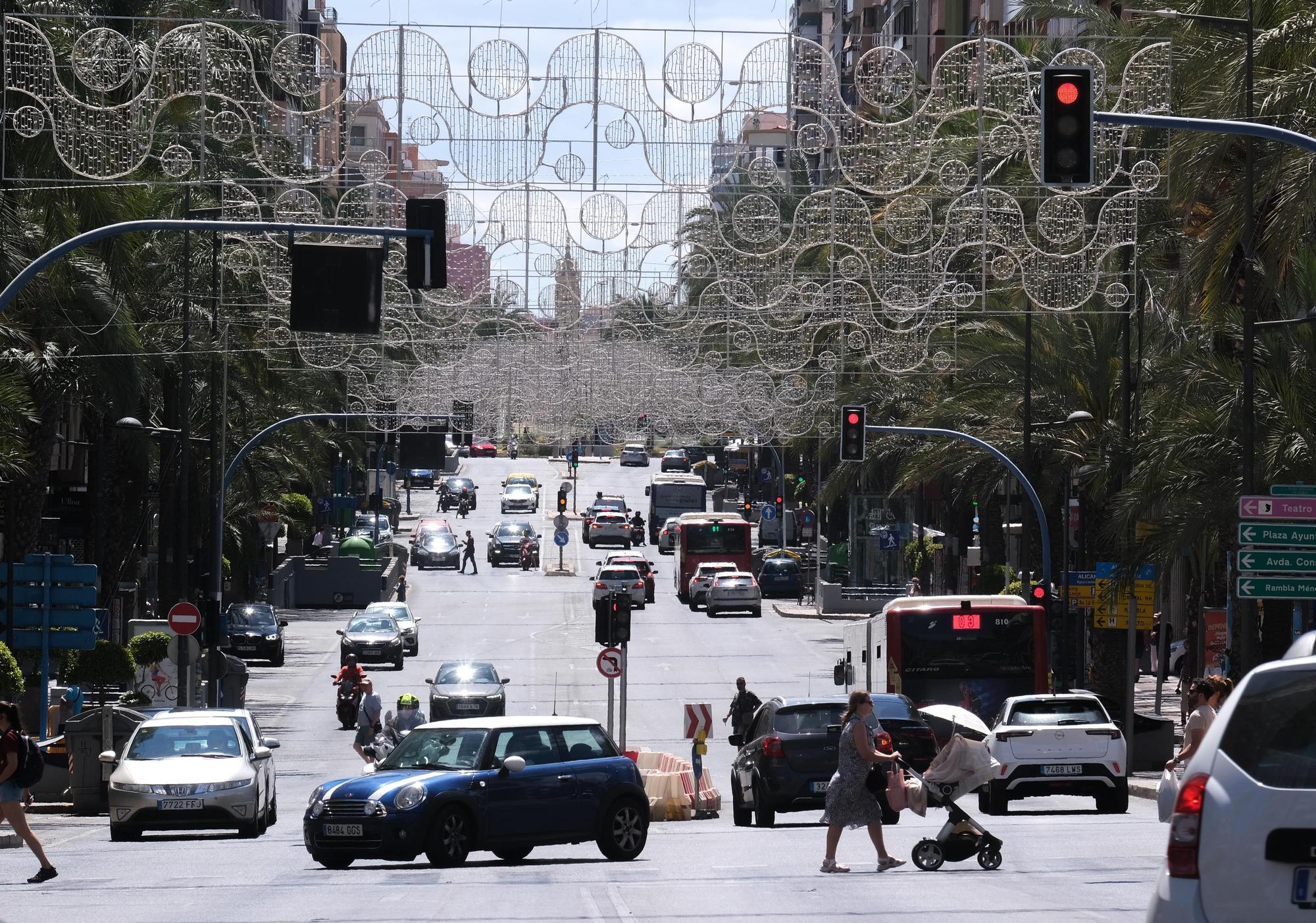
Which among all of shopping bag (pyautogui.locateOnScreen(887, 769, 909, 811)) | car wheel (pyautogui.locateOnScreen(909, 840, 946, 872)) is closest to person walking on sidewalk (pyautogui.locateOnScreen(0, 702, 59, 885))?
shopping bag (pyautogui.locateOnScreen(887, 769, 909, 811))

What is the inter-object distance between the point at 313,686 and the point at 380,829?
3422 centimetres

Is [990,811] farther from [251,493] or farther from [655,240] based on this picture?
[251,493]

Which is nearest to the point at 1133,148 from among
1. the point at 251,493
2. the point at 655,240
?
the point at 655,240

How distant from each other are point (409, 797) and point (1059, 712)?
1021 centimetres

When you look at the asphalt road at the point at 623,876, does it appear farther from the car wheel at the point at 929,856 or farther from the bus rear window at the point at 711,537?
the bus rear window at the point at 711,537

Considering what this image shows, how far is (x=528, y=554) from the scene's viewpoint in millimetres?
88188

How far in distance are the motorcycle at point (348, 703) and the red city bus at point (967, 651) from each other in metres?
14.2

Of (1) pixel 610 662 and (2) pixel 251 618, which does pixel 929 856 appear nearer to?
(1) pixel 610 662

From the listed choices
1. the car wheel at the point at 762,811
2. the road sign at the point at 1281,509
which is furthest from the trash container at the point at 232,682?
the road sign at the point at 1281,509

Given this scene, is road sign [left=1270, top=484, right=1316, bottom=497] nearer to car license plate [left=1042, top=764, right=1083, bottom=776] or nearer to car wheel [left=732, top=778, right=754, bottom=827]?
car license plate [left=1042, top=764, right=1083, bottom=776]

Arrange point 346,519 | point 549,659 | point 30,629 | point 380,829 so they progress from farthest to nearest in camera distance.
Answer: point 346,519
point 549,659
point 30,629
point 380,829

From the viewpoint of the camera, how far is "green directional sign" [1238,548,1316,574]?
75.5 feet

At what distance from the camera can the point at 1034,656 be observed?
31297 mm

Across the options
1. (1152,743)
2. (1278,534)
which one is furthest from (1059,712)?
(1152,743)
